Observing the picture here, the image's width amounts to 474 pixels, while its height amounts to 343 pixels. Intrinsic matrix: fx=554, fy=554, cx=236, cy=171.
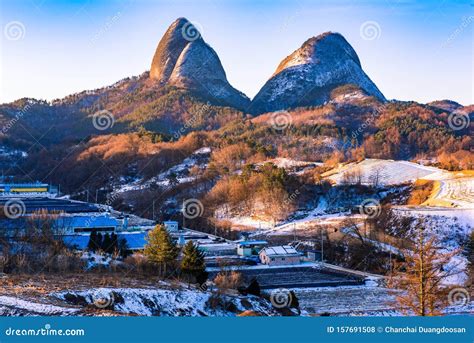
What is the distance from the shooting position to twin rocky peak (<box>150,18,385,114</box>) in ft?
197

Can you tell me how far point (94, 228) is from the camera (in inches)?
741

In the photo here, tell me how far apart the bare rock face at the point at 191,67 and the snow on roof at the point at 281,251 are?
45.6m

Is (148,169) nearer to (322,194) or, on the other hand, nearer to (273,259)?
(322,194)

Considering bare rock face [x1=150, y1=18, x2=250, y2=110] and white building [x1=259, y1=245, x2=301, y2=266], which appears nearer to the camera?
white building [x1=259, y1=245, x2=301, y2=266]

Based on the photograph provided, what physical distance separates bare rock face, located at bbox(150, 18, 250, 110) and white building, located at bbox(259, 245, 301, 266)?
46.0 meters

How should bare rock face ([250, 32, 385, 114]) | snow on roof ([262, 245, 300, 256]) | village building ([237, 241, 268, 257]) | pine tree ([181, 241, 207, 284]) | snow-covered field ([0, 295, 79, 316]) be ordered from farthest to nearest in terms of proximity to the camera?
bare rock face ([250, 32, 385, 114]) < village building ([237, 241, 268, 257]) < snow on roof ([262, 245, 300, 256]) < pine tree ([181, 241, 207, 284]) < snow-covered field ([0, 295, 79, 316])

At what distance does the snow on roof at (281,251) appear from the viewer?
16094 mm

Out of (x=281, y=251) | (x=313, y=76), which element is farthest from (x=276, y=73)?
(x=281, y=251)

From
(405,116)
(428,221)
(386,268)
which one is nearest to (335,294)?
(386,268)

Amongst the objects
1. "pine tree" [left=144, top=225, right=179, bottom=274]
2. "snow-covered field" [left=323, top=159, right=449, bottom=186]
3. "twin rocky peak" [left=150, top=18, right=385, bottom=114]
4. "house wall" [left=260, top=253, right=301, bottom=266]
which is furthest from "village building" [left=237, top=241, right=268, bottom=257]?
"twin rocky peak" [left=150, top=18, right=385, bottom=114]

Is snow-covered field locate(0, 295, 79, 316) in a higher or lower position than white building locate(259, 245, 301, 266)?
higher

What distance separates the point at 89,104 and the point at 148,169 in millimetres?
41464

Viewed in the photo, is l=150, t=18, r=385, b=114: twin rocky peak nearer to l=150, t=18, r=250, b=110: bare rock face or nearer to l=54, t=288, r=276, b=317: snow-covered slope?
l=150, t=18, r=250, b=110: bare rock face

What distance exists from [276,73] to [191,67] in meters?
10.4
